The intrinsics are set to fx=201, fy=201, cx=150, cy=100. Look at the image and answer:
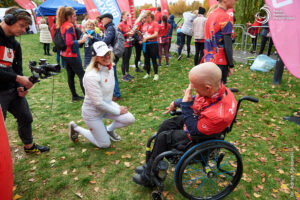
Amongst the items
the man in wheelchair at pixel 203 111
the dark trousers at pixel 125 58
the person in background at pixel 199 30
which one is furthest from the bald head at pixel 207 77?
the person in background at pixel 199 30

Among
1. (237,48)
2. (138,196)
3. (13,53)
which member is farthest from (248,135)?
(237,48)

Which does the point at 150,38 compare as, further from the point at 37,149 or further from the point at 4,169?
the point at 4,169

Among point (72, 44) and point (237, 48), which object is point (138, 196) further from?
point (237, 48)

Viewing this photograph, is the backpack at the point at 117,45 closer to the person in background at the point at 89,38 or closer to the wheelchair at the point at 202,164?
the person in background at the point at 89,38

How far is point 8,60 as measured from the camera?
2492mm

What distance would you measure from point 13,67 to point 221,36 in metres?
3.10

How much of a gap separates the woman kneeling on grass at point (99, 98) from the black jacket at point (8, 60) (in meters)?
0.88

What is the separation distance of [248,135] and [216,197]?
67.6 inches

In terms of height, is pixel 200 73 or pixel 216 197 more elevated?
pixel 200 73

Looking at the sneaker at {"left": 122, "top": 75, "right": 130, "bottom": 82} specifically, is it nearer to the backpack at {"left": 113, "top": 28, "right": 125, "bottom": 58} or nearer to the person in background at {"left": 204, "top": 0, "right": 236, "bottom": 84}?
the backpack at {"left": 113, "top": 28, "right": 125, "bottom": 58}

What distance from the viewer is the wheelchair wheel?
194 cm

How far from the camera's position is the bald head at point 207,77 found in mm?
1780

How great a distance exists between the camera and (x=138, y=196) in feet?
7.97

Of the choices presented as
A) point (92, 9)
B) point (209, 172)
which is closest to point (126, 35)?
point (92, 9)
